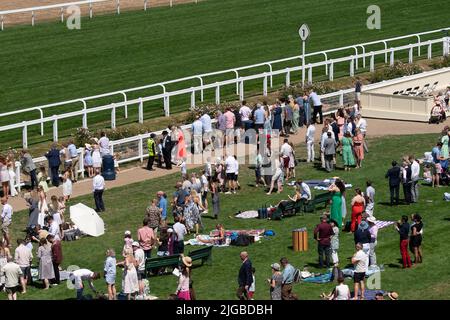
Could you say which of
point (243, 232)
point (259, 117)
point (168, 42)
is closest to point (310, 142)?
point (259, 117)

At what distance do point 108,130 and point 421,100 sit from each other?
10426 millimetres

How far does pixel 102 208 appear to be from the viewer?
36.3 m

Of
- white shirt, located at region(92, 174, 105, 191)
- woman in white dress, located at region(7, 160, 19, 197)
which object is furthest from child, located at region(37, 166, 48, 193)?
white shirt, located at region(92, 174, 105, 191)

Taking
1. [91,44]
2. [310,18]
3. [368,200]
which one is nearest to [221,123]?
[368,200]

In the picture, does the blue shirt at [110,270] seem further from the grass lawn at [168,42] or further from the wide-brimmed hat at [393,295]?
the grass lawn at [168,42]

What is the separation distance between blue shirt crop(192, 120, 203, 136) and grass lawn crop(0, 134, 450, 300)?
7.66ft

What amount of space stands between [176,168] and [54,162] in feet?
13.0

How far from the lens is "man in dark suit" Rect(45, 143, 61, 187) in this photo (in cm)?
3853

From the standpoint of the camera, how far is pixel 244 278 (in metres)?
28.3

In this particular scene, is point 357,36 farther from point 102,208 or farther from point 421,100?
point 102,208

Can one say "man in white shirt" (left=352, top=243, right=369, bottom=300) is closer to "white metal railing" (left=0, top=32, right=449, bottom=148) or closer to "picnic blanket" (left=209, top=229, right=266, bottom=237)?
"picnic blanket" (left=209, top=229, right=266, bottom=237)

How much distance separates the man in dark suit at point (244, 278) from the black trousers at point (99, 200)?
8.42m

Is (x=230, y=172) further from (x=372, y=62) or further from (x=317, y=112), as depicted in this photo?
(x=372, y=62)

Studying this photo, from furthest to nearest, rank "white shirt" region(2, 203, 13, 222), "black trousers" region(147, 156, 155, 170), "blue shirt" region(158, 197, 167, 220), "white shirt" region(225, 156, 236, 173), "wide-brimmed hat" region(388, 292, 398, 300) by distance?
1. "black trousers" region(147, 156, 155, 170)
2. "white shirt" region(225, 156, 236, 173)
3. "blue shirt" region(158, 197, 167, 220)
4. "white shirt" region(2, 203, 13, 222)
5. "wide-brimmed hat" region(388, 292, 398, 300)
